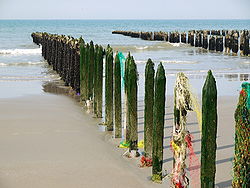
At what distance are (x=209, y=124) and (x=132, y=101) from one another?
2.97m

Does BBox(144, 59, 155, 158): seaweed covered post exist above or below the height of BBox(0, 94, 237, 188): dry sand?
above

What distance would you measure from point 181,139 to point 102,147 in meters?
3.34

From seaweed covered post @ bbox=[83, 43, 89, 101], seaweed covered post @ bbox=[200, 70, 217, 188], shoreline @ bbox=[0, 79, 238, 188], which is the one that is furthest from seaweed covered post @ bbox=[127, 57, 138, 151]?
seaweed covered post @ bbox=[83, 43, 89, 101]

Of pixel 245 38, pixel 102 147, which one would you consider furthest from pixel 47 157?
pixel 245 38

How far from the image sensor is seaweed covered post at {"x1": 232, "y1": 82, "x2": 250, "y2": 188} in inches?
A: 198

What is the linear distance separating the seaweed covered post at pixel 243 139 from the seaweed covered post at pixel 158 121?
6.73ft

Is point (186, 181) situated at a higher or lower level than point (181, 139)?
lower

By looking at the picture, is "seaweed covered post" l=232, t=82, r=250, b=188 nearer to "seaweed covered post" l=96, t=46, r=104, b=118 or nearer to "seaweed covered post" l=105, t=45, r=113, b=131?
"seaweed covered post" l=105, t=45, r=113, b=131

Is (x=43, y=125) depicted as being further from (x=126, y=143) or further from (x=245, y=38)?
(x=245, y=38)

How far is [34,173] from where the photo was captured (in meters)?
7.77

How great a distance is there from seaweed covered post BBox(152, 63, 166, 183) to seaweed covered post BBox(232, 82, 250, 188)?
6.73ft

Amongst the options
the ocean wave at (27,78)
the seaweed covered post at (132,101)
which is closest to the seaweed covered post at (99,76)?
the seaweed covered post at (132,101)

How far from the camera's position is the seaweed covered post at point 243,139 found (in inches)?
198

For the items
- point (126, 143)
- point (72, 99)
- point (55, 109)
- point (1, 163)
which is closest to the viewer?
point (1, 163)
